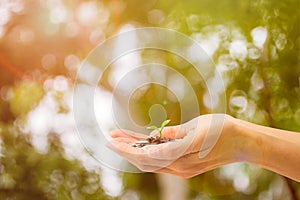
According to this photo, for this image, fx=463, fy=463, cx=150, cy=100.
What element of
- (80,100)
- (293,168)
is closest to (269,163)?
(293,168)

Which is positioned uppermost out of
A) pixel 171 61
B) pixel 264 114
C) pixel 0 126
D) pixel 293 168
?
pixel 171 61

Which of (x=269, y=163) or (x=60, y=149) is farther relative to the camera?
(x=60, y=149)

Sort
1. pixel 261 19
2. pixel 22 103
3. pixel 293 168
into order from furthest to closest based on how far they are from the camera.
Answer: pixel 22 103 < pixel 261 19 < pixel 293 168

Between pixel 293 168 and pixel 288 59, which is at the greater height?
pixel 288 59

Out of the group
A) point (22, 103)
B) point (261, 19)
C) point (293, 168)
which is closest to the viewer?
point (293, 168)

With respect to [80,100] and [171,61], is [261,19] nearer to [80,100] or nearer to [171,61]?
[171,61]
